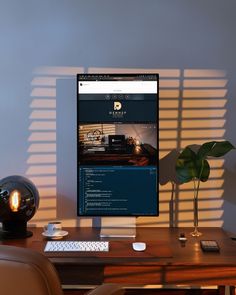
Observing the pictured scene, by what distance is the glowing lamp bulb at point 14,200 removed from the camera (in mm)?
2502

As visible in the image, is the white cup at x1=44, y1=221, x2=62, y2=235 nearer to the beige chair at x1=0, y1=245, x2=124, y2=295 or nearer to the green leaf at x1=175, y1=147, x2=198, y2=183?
the green leaf at x1=175, y1=147, x2=198, y2=183

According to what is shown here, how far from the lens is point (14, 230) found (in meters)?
2.56

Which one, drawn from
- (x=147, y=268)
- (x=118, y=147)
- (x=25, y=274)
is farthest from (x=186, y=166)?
(x=25, y=274)

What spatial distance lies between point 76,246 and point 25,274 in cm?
92

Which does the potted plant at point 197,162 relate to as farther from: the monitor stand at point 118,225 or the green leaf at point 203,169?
the monitor stand at point 118,225

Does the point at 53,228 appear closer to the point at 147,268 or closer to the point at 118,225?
the point at 118,225

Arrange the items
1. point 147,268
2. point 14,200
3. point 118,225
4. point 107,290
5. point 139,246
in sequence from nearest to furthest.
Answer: point 107,290
point 147,268
point 139,246
point 14,200
point 118,225

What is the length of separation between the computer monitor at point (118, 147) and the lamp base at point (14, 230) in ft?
1.07

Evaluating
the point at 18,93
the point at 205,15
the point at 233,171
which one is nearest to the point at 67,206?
the point at 18,93

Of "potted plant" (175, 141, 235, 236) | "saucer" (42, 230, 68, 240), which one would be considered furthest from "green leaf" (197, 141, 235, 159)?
"saucer" (42, 230, 68, 240)

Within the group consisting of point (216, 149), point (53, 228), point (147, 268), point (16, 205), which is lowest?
point (147, 268)

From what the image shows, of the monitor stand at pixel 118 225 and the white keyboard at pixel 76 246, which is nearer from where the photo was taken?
the white keyboard at pixel 76 246

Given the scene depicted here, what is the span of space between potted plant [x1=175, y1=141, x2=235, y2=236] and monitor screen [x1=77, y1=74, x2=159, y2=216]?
6.1 inches

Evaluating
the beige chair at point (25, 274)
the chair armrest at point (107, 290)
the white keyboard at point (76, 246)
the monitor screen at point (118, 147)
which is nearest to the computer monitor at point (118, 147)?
the monitor screen at point (118, 147)
